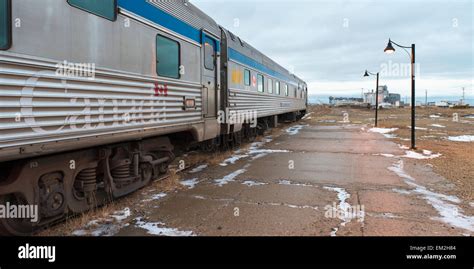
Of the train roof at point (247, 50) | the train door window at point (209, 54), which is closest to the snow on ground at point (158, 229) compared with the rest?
the train door window at point (209, 54)

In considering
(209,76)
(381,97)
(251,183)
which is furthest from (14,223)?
(381,97)

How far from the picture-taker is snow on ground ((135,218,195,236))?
15.5ft

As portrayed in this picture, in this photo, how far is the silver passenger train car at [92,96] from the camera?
3662 millimetres

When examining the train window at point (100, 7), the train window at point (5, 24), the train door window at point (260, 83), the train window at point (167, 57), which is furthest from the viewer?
the train door window at point (260, 83)

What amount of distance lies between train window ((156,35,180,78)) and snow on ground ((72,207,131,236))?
2472 mm

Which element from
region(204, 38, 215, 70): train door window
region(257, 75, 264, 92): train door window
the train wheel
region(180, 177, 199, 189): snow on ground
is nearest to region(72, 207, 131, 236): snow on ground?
the train wheel

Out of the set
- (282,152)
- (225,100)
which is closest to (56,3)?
(225,100)

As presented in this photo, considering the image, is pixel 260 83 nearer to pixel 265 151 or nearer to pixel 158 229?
pixel 265 151

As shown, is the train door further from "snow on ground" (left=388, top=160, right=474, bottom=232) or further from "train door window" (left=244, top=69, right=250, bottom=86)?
"snow on ground" (left=388, top=160, right=474, bottom=232)

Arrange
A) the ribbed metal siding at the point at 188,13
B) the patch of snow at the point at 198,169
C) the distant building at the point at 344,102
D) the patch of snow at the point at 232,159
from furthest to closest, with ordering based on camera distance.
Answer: the distant building at the point at 344,102 < the patch of snow at the point at 232,159 < the patch of snow at the point at 198,169 < the ribbed metal siding at the point at 188,13

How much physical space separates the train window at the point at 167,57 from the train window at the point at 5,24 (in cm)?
287

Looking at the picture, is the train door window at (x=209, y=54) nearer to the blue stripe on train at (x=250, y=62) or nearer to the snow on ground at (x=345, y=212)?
the blue stripe on train at (x=250, y=62)

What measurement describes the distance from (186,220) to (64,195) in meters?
1.64

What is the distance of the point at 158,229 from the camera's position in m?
4.87
